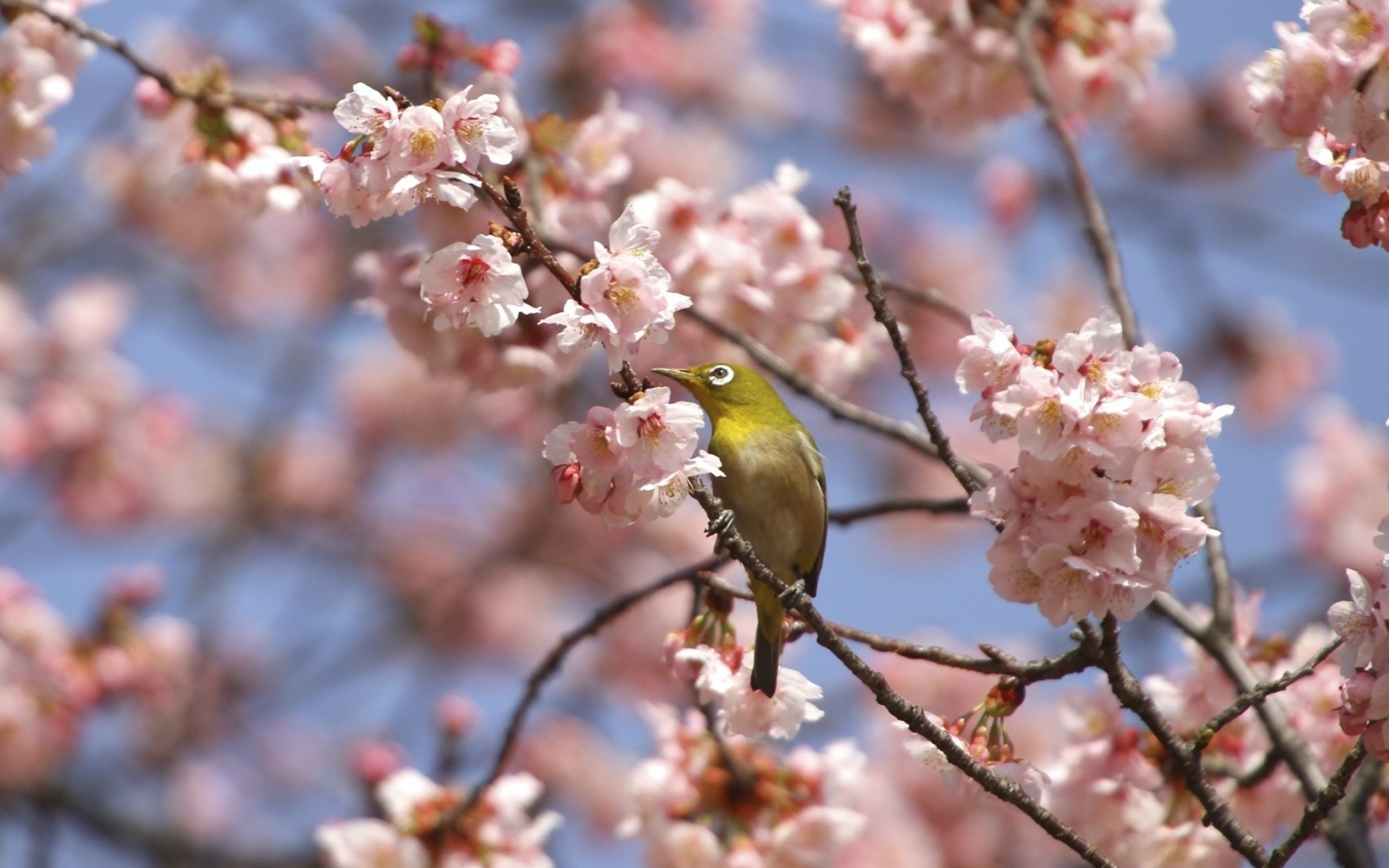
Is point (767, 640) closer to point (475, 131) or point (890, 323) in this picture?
point (890, 323)

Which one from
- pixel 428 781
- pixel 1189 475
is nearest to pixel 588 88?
pixel 428 781

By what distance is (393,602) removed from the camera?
8195mm

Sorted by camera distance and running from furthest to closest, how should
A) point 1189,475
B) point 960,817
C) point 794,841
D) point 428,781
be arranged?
point 960,817 → point 428,781 → point 794,841 → point 1189,475

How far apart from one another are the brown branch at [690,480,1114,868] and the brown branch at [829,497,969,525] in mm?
1002

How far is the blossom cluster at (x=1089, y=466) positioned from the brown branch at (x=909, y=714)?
260 mm

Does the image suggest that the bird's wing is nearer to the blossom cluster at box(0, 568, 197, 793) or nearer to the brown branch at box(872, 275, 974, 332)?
the brown branch at box(872, 275, 974, 332)

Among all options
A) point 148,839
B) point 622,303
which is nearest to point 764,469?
point 622,303

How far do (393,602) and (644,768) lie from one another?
5.02m

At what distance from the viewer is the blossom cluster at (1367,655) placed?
6.93ft

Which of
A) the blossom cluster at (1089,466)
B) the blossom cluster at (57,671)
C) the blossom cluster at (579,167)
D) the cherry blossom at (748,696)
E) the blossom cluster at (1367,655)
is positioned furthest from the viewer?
the blossom cluster at (57,671)

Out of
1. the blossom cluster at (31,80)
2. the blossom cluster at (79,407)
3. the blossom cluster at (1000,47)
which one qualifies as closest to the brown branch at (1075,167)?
the blossom cluster at (1000,47)

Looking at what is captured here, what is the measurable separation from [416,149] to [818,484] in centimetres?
149

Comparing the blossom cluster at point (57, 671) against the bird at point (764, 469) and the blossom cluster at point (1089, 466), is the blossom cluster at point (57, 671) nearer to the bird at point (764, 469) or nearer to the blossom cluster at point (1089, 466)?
the bird at point (764, 469)

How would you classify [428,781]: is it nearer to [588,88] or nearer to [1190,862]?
[1190,862]
